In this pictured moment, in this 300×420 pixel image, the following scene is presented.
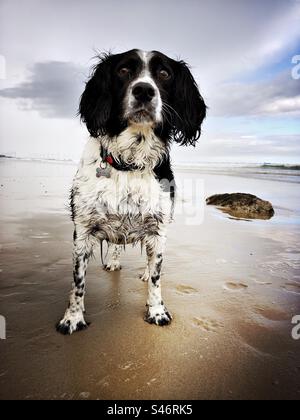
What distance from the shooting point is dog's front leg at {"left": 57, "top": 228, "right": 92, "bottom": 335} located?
2.02m

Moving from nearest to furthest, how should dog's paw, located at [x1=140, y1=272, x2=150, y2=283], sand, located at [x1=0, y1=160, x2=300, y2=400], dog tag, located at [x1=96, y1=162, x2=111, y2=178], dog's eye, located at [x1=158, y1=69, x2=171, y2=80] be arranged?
1. sand, located at [x1=0, y1=160, x2=300, y2=400]
2. dog tag, located at [x1=96, y1=162, x2=111, y2=178]
3. dog's eye, located at [x1=158, y1=69, x2=171, y2=80]
4. dog's paw, located at [x1=140, y1=272, x2=150, y2=283]

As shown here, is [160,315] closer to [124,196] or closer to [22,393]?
[124,196]

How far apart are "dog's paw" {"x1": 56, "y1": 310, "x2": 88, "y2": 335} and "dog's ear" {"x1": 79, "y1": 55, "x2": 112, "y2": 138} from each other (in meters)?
1.36

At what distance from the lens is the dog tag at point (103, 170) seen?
2.25 meters

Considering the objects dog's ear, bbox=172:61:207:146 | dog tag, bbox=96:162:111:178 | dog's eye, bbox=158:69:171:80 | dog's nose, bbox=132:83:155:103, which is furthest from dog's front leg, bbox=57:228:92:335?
dog's eye, bbox=158:69:171:80

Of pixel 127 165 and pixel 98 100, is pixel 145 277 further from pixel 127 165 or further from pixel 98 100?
pixel 98 100

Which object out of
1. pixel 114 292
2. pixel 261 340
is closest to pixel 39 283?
pixel 114 292

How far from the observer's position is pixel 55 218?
4.96m

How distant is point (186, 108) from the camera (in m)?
2.71

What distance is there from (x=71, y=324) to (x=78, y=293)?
25cm

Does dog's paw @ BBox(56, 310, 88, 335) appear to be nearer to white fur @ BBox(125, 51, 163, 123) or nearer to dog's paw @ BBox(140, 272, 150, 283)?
dog's paw @ BBox(140, 272, 150, 283)

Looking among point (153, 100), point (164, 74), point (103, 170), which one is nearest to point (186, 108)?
point (164, 74)

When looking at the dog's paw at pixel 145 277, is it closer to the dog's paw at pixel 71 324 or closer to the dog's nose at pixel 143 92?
the dog's paw at pixel 71 324

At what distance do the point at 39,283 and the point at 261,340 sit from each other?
1.77m
